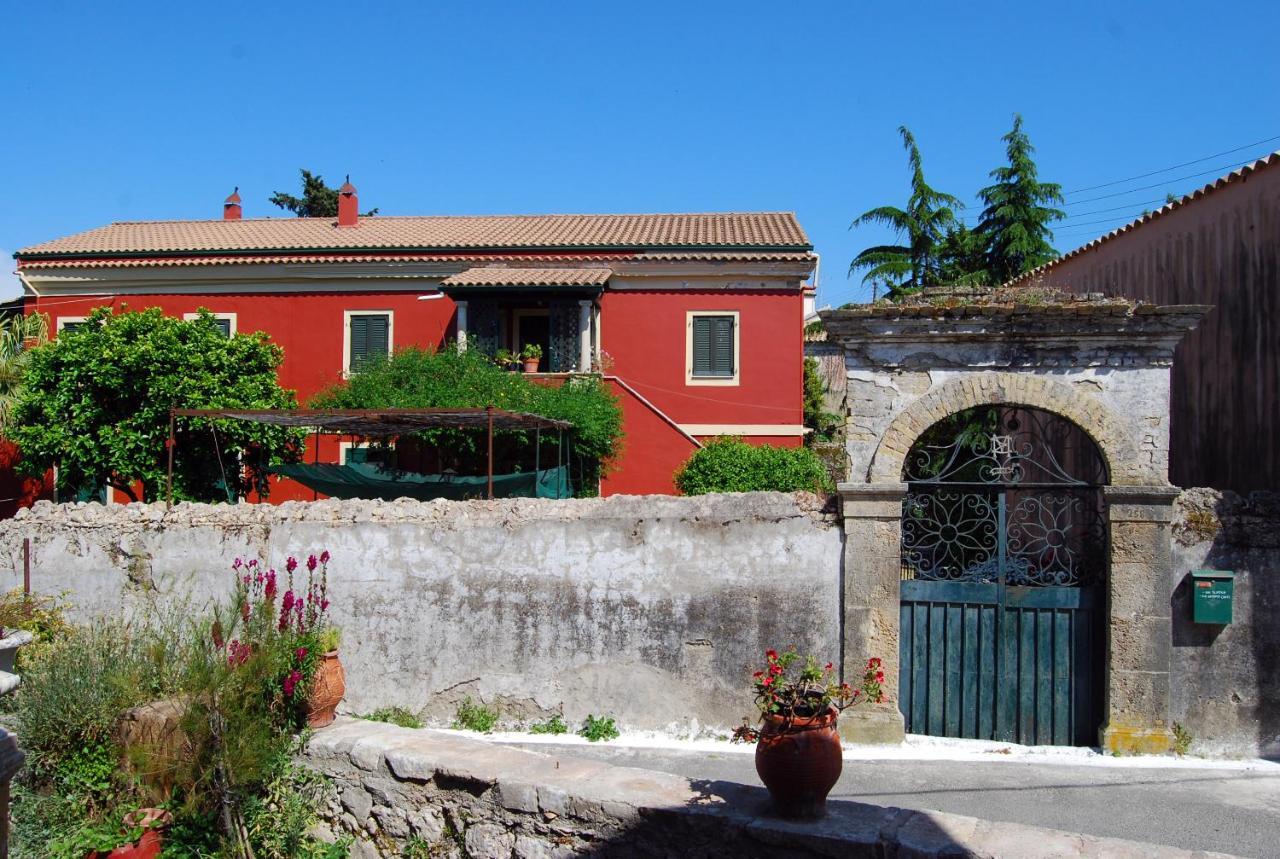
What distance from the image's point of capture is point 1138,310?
7559 mm

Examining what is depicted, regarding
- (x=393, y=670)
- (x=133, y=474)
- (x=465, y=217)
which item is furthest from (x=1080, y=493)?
(x=465, y=217)

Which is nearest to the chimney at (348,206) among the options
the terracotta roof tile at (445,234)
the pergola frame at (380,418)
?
the terracotta roof tile at (445,234)

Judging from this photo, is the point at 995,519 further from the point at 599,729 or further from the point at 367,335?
the point at 367,335

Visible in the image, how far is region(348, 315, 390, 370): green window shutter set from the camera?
2036 cm

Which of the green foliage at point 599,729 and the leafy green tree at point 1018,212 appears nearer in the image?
the green foliage at point 599,729

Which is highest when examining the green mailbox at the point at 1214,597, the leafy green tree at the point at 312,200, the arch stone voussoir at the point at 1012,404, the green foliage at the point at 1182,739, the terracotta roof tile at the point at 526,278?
the leafy green tree at the point at 312,200

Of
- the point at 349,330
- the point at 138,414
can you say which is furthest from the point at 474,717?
the point at 349,330

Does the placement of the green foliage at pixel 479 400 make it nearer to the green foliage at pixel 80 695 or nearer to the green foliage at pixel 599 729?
the green foliage at pixel 599 729

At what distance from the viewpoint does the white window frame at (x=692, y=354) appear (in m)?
19.7

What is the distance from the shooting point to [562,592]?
27.4ft

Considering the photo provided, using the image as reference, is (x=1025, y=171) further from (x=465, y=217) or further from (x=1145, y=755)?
(x=1145, y=755)

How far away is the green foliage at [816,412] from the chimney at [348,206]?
39.7 feet

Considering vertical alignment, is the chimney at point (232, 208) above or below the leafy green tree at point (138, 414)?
above

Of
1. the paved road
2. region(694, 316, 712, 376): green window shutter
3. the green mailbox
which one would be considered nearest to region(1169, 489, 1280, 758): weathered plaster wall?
the green mailbox
